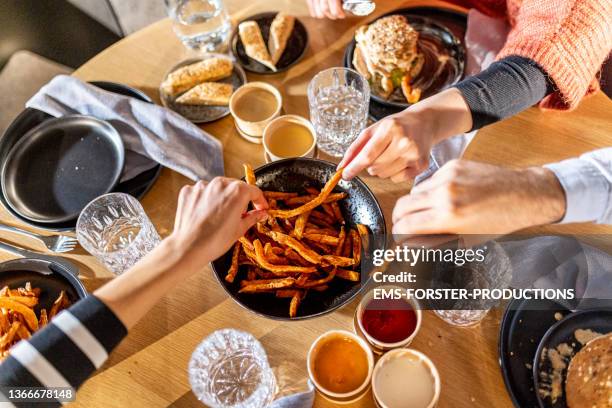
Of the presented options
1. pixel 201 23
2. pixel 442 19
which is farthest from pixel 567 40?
pixel 201 23

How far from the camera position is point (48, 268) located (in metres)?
1.39

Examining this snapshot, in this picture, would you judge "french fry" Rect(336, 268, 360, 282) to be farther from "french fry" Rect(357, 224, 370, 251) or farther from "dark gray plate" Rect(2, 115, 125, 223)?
"dark gray plate" Rect(2, 115, 125, 223)

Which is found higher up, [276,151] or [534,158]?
[276,151]

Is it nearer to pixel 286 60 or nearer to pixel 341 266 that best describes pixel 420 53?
pixel 286 60

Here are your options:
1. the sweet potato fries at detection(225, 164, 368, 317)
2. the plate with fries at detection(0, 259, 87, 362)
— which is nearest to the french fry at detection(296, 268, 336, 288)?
the sweet potato fries at detection(225, 164, 368, 317)

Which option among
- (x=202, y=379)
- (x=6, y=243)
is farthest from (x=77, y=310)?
(x=6, y=243)

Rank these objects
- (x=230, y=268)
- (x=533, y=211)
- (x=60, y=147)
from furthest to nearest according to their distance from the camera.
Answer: (x=60, y=147) < (x=230, y=268) < (x=533, y=211)

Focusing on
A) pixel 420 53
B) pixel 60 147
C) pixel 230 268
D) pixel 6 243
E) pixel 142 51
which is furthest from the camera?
pixel 142 51

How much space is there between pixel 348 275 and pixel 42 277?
2.79 feet

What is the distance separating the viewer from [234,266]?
4.17ft

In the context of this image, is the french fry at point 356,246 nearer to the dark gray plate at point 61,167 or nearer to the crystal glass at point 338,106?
the crystal glass at point 338,106

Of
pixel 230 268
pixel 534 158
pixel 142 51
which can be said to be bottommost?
pixel 534 158

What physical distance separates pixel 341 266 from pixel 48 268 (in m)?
0.81

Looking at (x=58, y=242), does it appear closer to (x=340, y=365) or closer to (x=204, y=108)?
(x=204, y=108)
